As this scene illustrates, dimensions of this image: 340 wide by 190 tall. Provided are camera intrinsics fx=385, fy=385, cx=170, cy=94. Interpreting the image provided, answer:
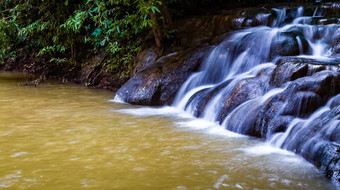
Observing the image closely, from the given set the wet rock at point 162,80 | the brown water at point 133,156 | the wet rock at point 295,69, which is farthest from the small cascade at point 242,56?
the brown water at point 133,156

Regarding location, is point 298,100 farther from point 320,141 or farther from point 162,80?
point 162,80

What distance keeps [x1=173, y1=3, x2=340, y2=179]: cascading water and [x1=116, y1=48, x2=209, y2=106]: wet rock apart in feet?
0.57

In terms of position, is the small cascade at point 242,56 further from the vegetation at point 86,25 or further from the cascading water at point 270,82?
the vegetation at point 86,25

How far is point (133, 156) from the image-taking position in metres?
3.87

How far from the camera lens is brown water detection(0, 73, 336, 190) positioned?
317cm

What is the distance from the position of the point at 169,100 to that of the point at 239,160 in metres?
3.37

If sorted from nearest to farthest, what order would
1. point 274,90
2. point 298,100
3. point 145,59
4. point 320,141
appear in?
point 320,141 < point 298,100 < point 274,90 < point 145,59

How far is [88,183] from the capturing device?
3158 mm

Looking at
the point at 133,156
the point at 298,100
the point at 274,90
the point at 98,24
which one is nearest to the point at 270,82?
the point at 274,90

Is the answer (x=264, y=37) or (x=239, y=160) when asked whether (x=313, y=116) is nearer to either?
(x=239, y=160)

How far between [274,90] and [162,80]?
2.65 m

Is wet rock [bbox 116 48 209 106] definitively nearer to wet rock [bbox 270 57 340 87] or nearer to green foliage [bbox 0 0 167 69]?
green foliage [bbox 0 0 167 69]

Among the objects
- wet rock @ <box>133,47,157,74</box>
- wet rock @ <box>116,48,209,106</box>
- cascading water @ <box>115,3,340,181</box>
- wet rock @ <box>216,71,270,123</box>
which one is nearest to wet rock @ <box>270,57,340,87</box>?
cascading water @ <box>115,3,340,181</box>

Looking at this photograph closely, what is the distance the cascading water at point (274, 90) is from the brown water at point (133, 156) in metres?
0.25
